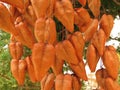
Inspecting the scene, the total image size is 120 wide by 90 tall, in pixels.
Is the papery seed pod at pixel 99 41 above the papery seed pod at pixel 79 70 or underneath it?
above

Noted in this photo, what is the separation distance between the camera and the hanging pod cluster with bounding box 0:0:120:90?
325mm

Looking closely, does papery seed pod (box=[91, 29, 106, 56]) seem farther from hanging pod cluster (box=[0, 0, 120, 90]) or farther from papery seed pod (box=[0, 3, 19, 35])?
papery seed pod (box=[0, 3, 19, 35])

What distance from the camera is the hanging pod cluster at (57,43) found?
1.07ft

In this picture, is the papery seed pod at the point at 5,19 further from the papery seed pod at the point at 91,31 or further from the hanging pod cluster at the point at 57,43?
the papery seed pod at the point at 91,31

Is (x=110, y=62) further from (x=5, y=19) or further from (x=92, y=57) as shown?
(x=5, y=19)

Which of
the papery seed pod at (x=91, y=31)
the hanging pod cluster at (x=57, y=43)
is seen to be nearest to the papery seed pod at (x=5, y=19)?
the hanging pod cluster at (x=57, y=43)

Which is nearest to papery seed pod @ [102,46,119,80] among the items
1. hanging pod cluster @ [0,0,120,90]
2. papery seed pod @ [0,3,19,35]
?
hanging pod cluster @ [0,0,120,90]

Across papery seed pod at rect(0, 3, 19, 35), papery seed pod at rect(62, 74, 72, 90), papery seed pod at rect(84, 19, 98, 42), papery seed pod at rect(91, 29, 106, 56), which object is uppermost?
Result: papery seed pod at rect(0, 3, 19, 35)

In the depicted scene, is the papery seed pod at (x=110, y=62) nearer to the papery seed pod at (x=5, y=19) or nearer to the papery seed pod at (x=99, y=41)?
the papery seed pod at (x=99, y=41)

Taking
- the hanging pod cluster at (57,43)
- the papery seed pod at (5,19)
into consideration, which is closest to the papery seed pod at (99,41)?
the hanging pod cluster at (57,43)

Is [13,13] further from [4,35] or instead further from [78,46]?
[4,35]

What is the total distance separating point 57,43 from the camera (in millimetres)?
356

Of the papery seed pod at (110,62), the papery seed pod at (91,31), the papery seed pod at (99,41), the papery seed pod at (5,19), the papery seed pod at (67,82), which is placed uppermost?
the papery seed pod at (5,19)

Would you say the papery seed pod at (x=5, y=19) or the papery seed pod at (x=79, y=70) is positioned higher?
the papery seed pod at (x=5, y=19)
